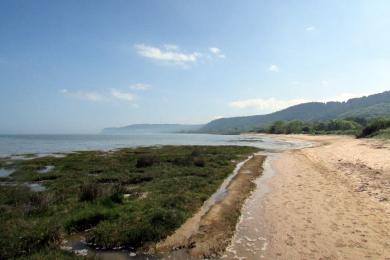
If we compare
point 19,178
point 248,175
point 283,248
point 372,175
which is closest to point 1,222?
point 283,248

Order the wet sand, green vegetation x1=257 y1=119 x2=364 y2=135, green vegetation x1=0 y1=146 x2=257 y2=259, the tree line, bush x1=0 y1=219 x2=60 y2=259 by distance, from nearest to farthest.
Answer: bush x1=0 y1=219 x2=60 y2=259
the wet sand
green vegetation x1=0 y1=146 x2=257 y2=259
the tree line
green vegetation x1=257 y1=119 x2=364 y2=135

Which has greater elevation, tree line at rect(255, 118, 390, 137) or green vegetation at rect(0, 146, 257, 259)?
tree line at rect(255, 118, 390, 137)

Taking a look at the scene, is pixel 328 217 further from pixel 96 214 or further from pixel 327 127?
pixel 327 127

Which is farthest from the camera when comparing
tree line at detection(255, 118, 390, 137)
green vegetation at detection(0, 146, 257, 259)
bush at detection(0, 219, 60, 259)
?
tree line at detection(255, 118, 390, 137)

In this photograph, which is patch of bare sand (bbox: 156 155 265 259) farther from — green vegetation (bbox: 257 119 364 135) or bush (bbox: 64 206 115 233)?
green vegetation (bbox: 257 119 364 135)

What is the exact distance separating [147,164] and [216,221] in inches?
855

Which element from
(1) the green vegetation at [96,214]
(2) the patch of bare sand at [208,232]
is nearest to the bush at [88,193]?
(1) the green vegetation at [96,214]

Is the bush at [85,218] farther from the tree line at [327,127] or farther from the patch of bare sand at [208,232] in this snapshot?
the tree line at [327,127]

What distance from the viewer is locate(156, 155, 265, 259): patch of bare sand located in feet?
39.2

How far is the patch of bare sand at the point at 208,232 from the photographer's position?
39.2 feet

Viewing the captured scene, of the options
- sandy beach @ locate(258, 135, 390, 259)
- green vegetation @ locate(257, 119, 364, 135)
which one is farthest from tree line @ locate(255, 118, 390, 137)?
sandy beach @ locate(258, 135, 390, 259)

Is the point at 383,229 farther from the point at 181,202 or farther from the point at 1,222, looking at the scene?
the point at 1,222

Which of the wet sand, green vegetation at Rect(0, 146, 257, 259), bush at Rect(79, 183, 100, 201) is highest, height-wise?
bush at Rect(79, 183, 100, 201)

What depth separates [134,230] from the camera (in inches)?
513
